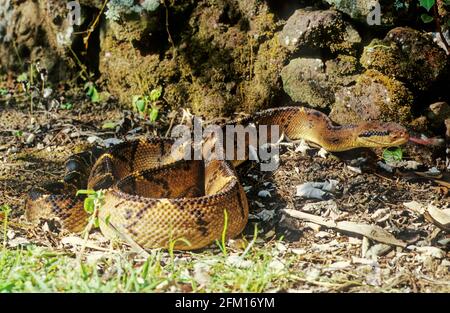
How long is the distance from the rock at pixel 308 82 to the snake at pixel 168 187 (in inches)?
6.7

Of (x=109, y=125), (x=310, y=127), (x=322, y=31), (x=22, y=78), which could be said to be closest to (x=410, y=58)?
(x=322, y=31)

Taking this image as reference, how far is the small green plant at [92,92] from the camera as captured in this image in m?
9.23

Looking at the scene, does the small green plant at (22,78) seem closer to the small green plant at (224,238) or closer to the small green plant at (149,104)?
the small green plant at (149,104)

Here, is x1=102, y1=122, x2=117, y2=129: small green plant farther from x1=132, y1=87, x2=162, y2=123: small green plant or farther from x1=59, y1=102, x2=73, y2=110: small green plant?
x1=59, y1=102, x2=73, y2=110: small green plant

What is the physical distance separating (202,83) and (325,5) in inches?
78.9

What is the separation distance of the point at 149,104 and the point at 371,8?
342 centimetres

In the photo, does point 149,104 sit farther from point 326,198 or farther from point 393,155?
point 393,155

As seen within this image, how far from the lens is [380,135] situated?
6.93 meters

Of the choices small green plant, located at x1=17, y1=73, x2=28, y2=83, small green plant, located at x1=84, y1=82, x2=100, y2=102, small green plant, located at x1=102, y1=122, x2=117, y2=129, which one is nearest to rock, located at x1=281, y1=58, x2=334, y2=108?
small green plant, located at x1=102, y1=122, x2=117, y2=129

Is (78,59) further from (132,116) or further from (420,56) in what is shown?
(420,56)

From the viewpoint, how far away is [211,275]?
4887 mm

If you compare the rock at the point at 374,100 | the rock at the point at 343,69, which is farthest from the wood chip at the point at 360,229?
the rock at the point at 343,69

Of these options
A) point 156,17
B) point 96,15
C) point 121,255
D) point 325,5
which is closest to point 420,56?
point 325,5

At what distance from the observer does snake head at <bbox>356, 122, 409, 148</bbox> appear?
268 inches
